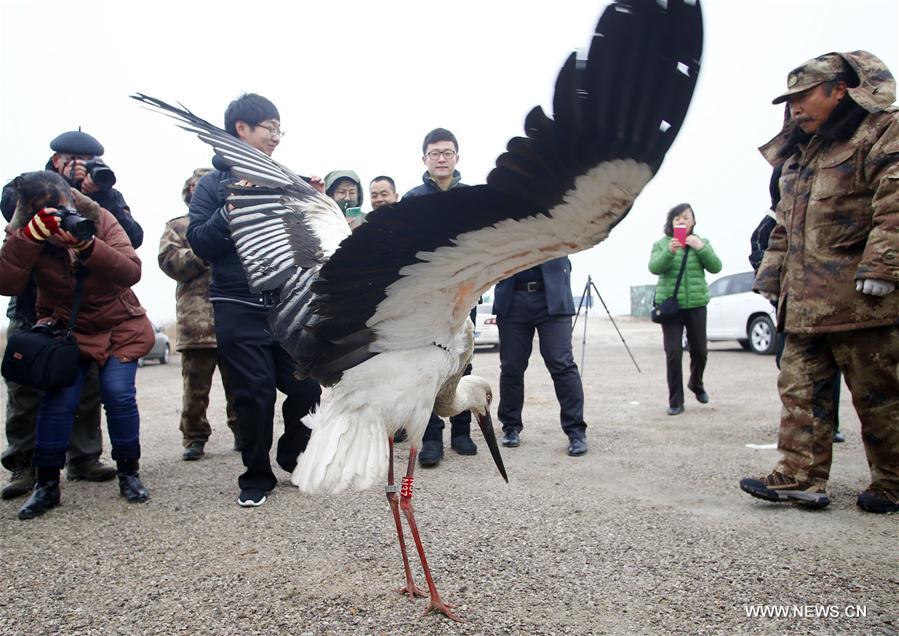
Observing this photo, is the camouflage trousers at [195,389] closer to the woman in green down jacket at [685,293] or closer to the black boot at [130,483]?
the black boot at [130,483]

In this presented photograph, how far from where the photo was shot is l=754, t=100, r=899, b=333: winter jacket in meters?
3.25

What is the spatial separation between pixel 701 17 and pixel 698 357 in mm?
5900

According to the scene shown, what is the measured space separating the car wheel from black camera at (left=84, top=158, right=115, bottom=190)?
12.8m

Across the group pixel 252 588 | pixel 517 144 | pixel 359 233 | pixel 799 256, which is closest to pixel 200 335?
pixel 252 588

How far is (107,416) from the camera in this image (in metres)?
4.01

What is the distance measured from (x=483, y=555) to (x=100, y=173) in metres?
3.69

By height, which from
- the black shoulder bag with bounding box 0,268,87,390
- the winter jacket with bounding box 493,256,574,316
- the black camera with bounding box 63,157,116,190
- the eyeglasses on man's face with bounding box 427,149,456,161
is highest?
the eyeglasses on man's face with bounding box 427,149,456,161

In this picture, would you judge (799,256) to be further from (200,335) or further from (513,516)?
(200,335)

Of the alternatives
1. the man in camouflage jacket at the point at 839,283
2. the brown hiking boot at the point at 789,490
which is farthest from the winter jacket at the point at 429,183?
the brown hiking boot at the point at 789,490

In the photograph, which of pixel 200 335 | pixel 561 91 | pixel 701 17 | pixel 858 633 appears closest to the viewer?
pixel 701 17

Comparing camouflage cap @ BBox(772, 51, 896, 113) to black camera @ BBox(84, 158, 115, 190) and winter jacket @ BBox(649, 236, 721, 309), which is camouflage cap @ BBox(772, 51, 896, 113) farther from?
black camera @ BBox(84, 158, 115, 190)

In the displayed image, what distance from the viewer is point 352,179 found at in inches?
238

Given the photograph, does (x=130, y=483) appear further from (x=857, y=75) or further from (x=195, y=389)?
(x=857, y=75)

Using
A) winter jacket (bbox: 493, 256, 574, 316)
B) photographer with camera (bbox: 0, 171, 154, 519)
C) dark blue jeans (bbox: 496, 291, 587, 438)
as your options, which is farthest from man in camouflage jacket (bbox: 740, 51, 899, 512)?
photographer with camera (bbox: 0, 171, 154, 519)
